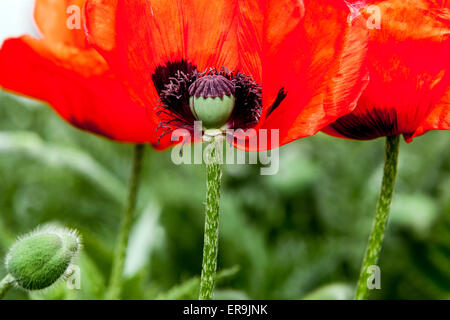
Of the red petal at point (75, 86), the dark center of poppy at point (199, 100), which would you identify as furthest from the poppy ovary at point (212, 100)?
the red petal at point (75, 86)

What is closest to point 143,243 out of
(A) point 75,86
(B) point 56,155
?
Result: (B) point 56,155

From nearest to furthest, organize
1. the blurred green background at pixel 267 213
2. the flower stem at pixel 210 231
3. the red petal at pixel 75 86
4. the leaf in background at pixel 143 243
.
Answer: the flower stem at pixel 210 231
the red petal at pixel 75 86
the leaf in background at pixel 143 243
the blurred green background at pixel 267 213

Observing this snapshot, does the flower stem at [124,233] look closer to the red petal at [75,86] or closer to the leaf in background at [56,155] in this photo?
the red petal at [75,86]

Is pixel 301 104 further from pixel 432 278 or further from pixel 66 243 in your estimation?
pixel 432 278
